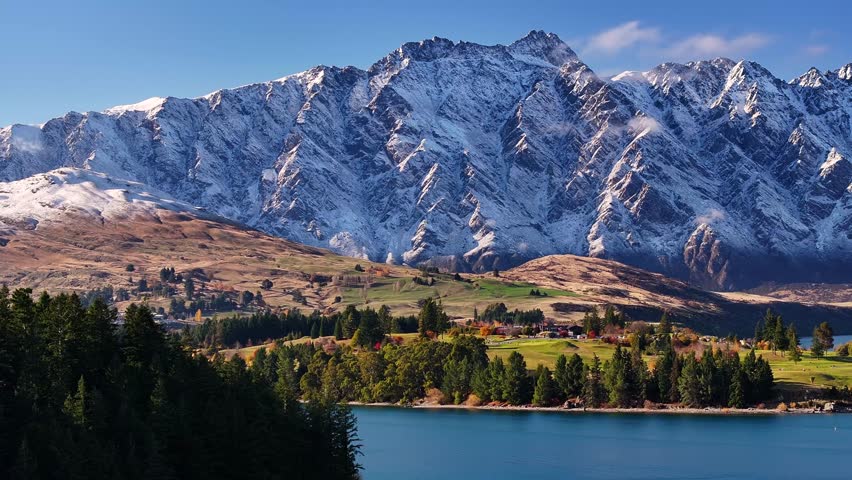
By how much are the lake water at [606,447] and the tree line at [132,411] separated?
3187cm

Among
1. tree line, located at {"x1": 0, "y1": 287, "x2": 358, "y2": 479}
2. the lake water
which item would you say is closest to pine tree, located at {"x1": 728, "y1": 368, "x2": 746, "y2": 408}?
the lake water

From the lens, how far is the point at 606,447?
16000 cm

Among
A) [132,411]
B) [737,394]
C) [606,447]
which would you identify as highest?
[737,394]

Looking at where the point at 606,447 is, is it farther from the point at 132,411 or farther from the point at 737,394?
the point at 132,411

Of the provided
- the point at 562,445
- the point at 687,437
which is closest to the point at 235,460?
the point at 562,445

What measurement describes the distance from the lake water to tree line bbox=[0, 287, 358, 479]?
3187cm

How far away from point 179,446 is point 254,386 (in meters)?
19.8

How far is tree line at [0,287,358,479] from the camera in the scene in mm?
83938

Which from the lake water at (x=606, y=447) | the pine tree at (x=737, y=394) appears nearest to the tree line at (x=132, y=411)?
the lake water at (x=606, y=447)

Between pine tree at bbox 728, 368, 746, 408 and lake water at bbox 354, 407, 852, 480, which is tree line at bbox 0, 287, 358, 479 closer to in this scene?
lake water at bbox 354, 407, 852, 480

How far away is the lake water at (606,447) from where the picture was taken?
142 meters

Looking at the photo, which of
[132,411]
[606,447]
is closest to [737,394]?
[606,447]

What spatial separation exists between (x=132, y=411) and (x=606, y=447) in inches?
3368

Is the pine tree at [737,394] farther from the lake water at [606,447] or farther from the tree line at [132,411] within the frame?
the tree line at [132,411]
